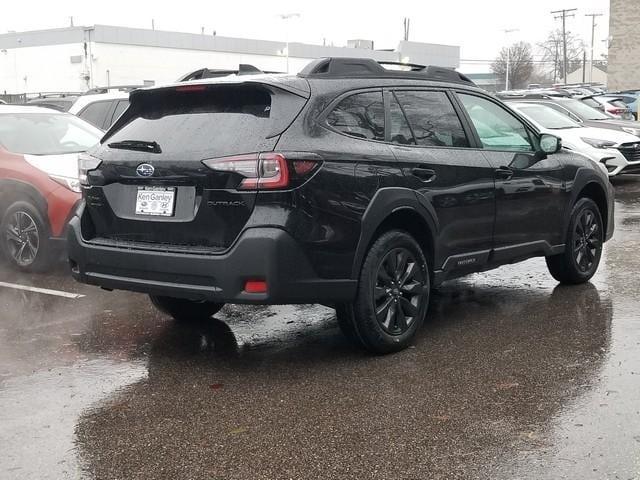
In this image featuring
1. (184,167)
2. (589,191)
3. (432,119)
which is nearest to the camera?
(184,167)

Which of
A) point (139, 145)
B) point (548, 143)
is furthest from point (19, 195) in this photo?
point (548, 143)

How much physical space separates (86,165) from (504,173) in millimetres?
2917

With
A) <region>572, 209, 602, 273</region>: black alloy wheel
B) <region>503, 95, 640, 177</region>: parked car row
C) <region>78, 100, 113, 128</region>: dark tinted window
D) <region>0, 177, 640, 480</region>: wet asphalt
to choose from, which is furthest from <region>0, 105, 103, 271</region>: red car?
<region>503, 95, 640, 177</region>: parked car row

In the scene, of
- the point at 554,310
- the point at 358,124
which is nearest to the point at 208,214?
the point at 358,124

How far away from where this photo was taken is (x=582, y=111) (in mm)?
17031

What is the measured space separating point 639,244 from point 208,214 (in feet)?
19.8

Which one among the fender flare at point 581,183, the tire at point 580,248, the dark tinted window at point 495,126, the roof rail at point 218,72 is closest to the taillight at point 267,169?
the roof rail at point 218,72

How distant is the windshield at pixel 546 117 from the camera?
47.7ft

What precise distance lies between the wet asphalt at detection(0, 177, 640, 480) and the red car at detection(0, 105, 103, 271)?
104cm

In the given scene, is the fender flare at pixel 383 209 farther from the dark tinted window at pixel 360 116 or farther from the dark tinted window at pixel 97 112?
the dark tinted window at pixel 97 112

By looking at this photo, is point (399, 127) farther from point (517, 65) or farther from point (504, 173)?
point (517, 65)

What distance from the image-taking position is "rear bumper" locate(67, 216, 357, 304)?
442cm

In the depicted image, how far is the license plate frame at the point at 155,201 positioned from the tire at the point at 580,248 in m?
3.56

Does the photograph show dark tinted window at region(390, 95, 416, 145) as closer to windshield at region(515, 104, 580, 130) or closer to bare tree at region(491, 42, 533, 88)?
windshield at region(515, 104, 580, 130)
